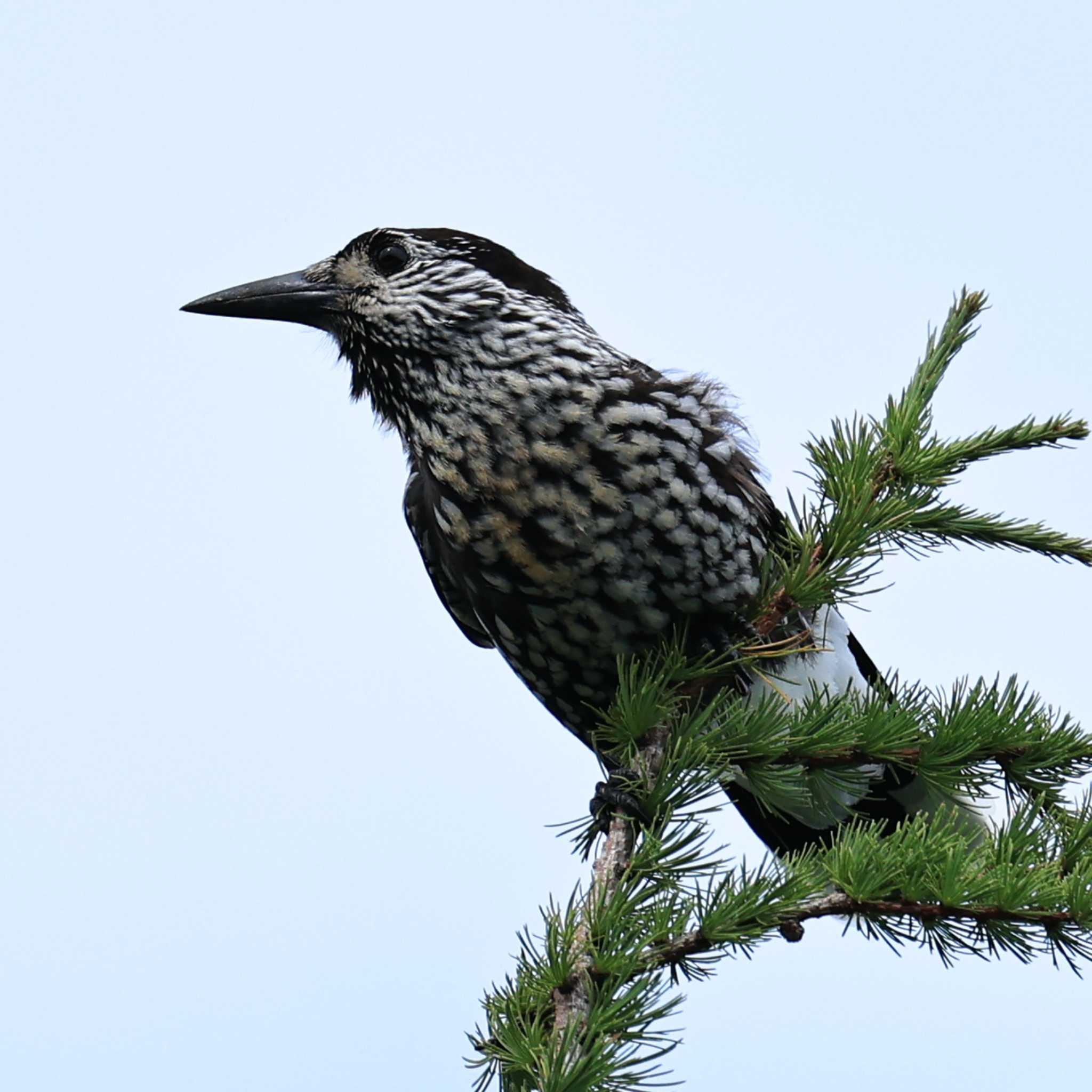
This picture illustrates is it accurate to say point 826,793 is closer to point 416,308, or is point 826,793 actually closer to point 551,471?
point 551,471

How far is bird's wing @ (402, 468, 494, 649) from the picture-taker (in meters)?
3.78

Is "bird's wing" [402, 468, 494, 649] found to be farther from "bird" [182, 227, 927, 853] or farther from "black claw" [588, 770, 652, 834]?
"black claw" [588, 770, 652, 834]

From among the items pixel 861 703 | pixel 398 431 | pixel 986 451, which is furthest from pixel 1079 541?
pixel 398 431

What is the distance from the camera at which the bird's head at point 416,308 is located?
3.73 meters

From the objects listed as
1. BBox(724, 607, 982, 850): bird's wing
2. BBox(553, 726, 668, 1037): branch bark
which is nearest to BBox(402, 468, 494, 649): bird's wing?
BBox(724, 607, 982, 850): bird's wing

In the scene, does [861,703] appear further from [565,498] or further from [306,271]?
[306,271]

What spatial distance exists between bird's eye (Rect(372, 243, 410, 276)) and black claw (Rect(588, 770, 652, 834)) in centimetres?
170

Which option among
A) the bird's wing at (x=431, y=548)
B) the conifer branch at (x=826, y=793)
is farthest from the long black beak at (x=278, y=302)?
the conifer branch at (x=826, y=793)

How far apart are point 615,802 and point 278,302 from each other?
1.98 metres

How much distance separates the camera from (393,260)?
159 inches

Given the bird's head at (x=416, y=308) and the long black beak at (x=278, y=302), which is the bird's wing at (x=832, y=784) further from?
the long black beak at (x=278, y=302)

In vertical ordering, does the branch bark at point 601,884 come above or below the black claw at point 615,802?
below

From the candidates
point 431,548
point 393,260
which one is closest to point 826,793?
point 431,548

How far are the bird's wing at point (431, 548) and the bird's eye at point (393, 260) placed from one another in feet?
1.94
